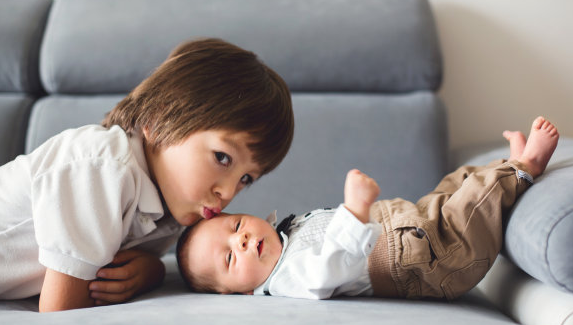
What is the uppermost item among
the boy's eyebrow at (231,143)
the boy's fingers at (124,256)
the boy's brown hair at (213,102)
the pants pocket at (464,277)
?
the boy's brown hair at (213,102)

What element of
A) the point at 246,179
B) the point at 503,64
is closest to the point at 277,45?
the point at 246,179

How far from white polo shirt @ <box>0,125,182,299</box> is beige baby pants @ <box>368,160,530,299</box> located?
17.5 inches

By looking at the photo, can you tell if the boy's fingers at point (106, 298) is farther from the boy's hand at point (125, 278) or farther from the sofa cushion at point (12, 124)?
the sofa cushion at point (12, 124)

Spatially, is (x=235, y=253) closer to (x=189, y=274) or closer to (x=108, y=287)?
(x=189, y=274)

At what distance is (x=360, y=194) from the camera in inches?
32.8

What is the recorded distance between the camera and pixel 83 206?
2.85 ft

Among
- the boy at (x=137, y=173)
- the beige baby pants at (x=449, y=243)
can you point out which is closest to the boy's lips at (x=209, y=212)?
the boy at (x=137, y=173)

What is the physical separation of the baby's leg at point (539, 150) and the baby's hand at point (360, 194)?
36 cm

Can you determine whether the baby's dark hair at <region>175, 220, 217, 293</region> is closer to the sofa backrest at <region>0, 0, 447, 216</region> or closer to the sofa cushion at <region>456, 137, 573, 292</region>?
the sofa backrest at <region>0, 0, 447, 216</region>

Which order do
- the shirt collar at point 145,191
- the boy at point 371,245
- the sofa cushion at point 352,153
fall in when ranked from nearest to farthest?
the boy at point 371,245 → the shirt collar at point 145,191 → the sofa cushion at point 352,153

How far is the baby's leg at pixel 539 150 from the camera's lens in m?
1.00

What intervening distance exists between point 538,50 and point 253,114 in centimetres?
121

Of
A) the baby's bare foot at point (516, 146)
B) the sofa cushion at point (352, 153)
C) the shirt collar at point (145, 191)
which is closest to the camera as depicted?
the shirt collar at point (145, 191)

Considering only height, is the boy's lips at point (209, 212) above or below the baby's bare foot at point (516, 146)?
below
